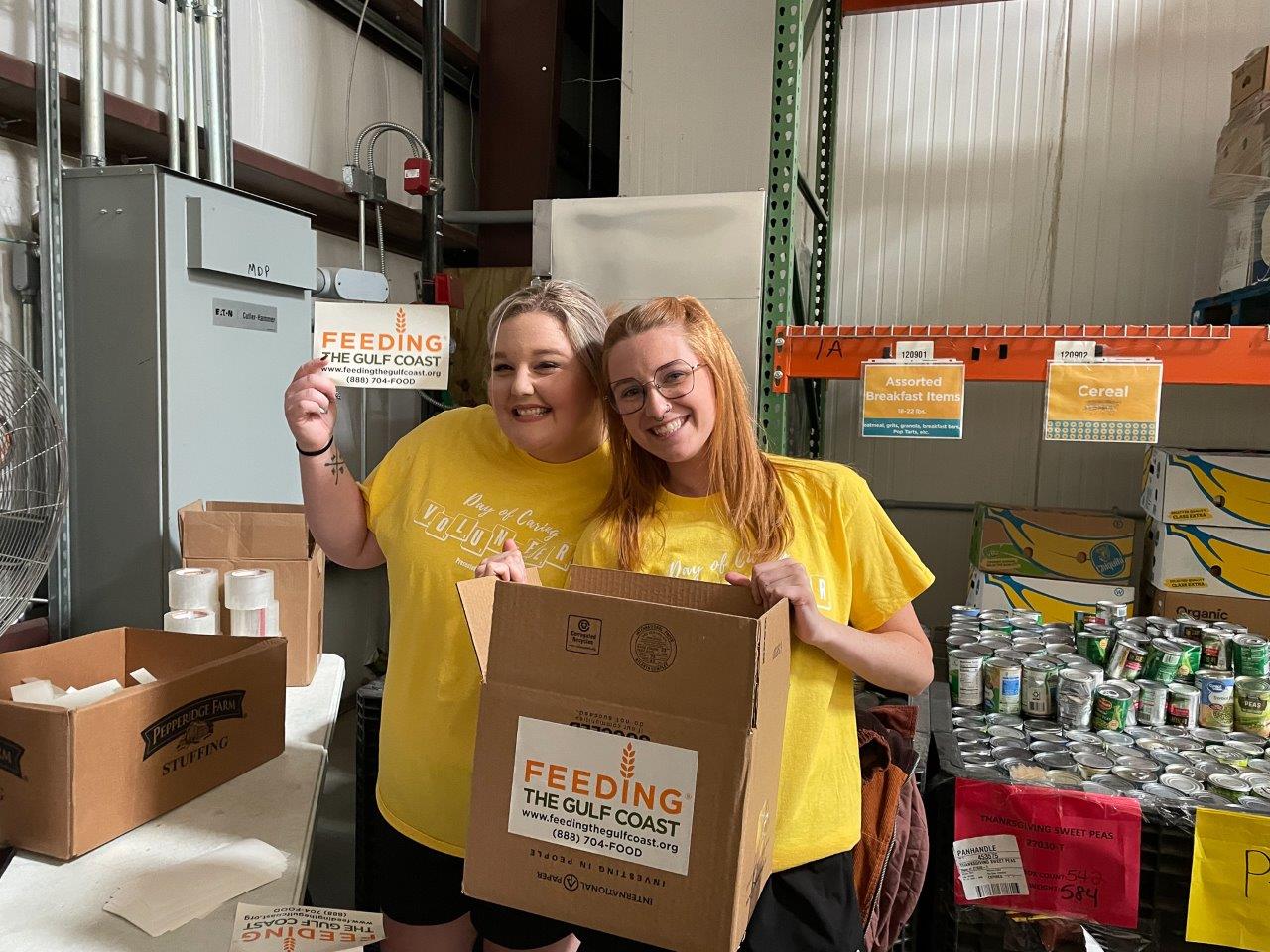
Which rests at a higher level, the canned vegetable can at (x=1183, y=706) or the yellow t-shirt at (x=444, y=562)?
the yellow t-shirt at (x=444, y=562)

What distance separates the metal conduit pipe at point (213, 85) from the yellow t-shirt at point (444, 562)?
1.36 metres

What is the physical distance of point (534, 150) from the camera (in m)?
3.75

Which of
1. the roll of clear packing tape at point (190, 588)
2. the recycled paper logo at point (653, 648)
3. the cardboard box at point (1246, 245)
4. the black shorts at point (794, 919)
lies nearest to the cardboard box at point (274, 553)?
the roll of clear packing tape at point (190, 588)

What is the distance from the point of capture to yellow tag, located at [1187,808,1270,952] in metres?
1.36

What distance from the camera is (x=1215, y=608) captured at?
2.30 m

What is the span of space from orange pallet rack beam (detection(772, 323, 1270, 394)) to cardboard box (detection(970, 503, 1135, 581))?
2.34ft

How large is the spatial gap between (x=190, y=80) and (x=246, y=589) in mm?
1351

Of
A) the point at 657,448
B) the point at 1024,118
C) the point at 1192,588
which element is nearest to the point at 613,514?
the point at 657,448

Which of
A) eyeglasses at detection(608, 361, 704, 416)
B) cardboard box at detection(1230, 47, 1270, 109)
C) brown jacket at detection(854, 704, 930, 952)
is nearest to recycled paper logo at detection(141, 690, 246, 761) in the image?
eyeglasses at detection(608, 361, 704, 416)

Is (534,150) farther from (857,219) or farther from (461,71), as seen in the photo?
(857,219)

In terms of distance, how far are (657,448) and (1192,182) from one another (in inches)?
105

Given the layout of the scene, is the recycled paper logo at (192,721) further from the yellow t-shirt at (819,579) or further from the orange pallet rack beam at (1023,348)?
the orange pallet rack beam at (1023,348)

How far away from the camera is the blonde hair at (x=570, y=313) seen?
132 centimetres

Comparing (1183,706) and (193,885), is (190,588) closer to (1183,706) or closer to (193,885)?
(193,885)
